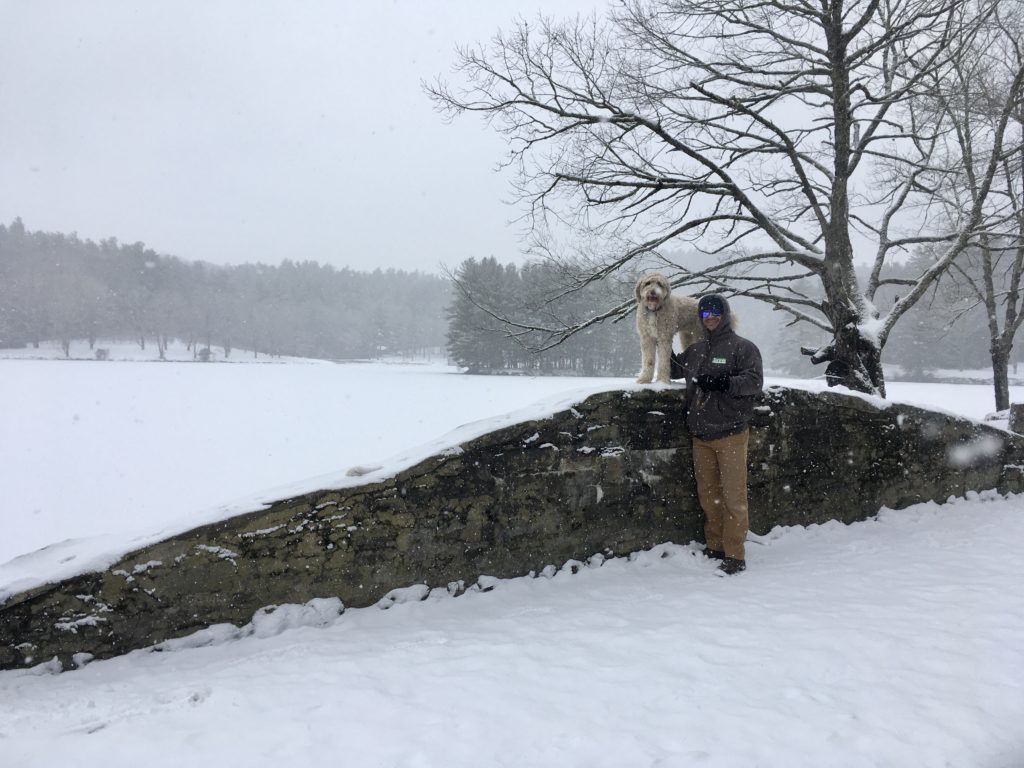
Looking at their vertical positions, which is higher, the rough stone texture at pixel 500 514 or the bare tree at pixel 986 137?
the bare tree at pixel 986 137

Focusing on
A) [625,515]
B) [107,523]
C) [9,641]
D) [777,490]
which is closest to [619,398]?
[625,515]

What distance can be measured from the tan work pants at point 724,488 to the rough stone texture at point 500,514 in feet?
0.79

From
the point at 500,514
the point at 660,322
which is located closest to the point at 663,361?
the point at 660,322

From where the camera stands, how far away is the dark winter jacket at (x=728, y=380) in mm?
4090

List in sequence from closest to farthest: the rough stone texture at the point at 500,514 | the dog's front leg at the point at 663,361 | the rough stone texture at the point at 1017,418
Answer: the rough stone texture at the point at 500,514 < the dog's front leg at the point at 663,361 < the rough stone texture at the point at 1017,418

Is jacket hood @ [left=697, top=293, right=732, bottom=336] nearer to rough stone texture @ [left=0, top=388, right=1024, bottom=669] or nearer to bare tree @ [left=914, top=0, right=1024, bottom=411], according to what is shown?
rough stone texture @ [left=0, top=388, right=1024, bottom=669]

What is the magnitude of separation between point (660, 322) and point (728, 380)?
94 cm

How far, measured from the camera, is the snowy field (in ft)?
7.04

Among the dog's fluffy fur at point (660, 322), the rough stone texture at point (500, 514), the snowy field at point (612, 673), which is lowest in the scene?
the snowy field at point (612, 673)

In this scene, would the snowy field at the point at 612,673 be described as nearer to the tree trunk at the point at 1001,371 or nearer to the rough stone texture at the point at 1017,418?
the rough stone texture at the point at 1017,418

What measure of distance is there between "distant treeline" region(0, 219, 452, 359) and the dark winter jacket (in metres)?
67.7

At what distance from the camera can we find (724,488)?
421cm

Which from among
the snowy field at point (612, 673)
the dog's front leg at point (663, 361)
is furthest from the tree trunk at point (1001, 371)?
the dog's front leg at point (663, 361)

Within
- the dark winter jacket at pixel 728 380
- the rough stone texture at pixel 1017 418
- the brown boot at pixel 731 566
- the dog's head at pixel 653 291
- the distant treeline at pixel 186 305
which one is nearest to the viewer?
the dark winter jacket at pixel 728 380
